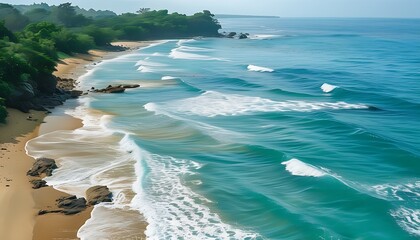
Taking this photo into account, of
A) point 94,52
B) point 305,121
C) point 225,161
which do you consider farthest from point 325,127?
point 94,52

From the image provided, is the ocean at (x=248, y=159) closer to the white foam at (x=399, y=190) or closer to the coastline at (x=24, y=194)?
the white foam at (x=399, y=190)

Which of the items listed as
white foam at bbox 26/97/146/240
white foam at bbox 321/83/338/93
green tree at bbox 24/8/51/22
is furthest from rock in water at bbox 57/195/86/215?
green tree at bbox 24/8/51/22

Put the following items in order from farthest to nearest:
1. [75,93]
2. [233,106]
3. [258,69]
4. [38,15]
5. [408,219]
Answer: [38,15], [258,69], [75,93], [233,106], [408,219]

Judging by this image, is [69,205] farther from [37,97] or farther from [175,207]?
[37,97]

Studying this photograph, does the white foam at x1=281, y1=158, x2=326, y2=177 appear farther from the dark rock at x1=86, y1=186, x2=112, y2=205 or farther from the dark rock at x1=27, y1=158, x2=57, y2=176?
the dark rock at x1=27, y1=158, x2=57, y2=176

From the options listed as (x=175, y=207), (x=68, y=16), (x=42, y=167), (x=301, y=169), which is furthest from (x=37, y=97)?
(x=68, y=16)

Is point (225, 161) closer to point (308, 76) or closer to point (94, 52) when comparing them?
point (308, 76)
